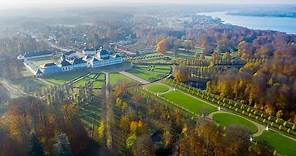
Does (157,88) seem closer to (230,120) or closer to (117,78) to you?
(117,78)

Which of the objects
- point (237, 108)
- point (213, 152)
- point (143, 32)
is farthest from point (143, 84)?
point (143, 32)

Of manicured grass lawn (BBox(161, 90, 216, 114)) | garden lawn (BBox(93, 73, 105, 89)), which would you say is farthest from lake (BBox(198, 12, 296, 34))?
manicured grass lawn (BBox(161, 90, 216, 114))

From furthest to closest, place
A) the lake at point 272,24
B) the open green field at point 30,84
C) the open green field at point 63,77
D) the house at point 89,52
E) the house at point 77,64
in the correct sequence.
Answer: the lake at point 272,24 < the house at point 89,52 < the house at point 77,64 < the open green field at point 63,77 < the open green field at point 30,84

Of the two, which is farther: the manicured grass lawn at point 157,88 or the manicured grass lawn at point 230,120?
the manicured grass lawn at point 157,88

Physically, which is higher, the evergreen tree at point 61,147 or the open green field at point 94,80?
the evergreen tree at point 61,147

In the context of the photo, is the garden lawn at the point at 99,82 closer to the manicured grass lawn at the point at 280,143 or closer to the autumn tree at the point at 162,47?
the autumn tree at the point at 162,47

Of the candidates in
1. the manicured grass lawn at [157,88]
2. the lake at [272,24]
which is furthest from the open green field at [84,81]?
the lake at [272,24]
